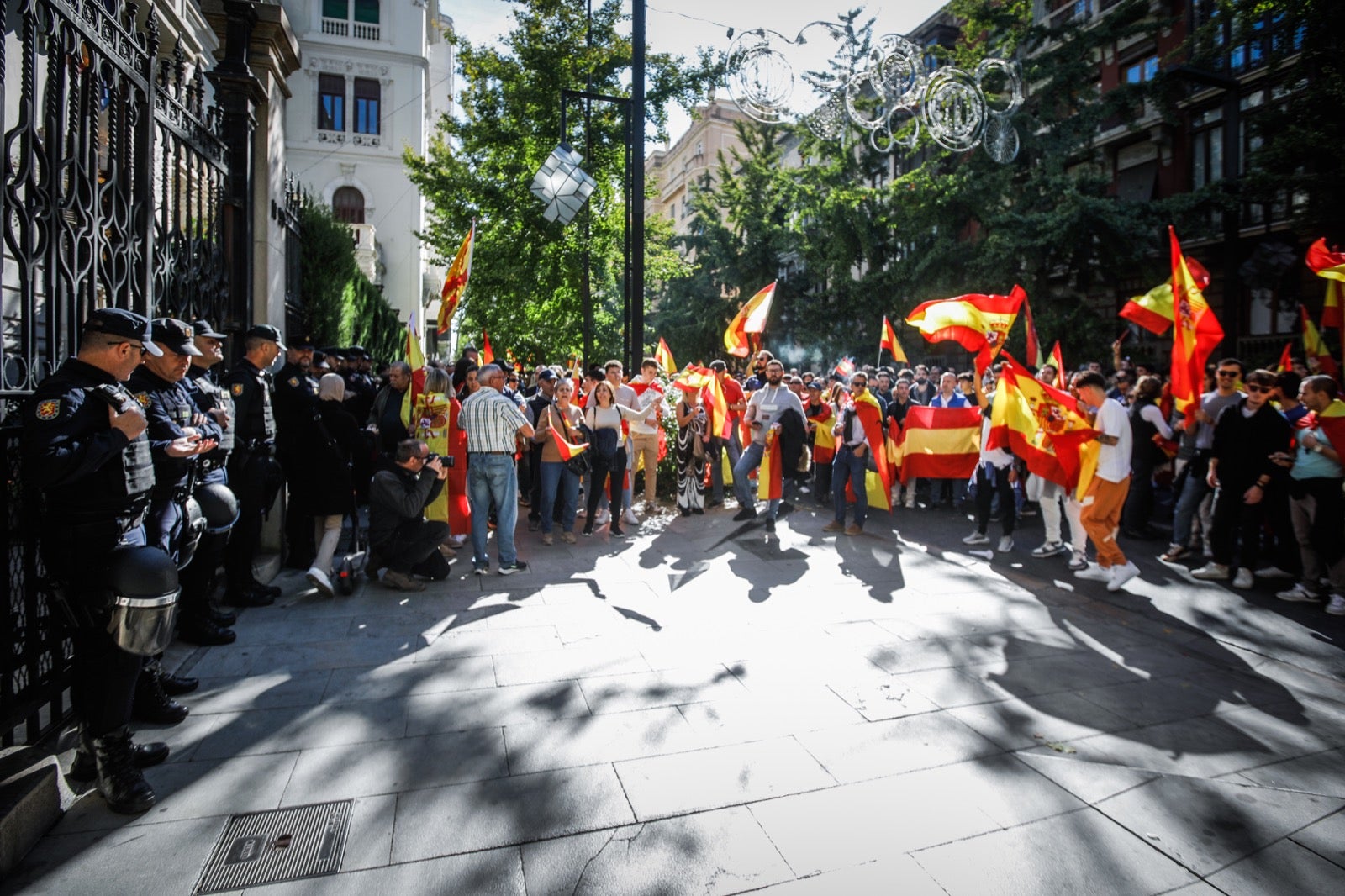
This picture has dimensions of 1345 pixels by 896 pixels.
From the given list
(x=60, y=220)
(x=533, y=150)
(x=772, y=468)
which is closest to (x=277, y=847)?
(x=60, y=220)

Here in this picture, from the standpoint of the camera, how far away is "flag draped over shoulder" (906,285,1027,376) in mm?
9180

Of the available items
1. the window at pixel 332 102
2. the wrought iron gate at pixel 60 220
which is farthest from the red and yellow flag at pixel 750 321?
the window at pixel 332 102

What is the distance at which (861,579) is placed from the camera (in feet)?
23.3

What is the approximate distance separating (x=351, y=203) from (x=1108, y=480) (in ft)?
113

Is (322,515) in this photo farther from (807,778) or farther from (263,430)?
(807,778)

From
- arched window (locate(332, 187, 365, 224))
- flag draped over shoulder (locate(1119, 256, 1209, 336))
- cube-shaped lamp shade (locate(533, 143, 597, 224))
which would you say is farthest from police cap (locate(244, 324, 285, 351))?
arched window (locate(332, 187, 365, 224))

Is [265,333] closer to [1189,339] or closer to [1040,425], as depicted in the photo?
[1040,425]

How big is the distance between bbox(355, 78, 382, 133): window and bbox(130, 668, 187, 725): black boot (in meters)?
35.7

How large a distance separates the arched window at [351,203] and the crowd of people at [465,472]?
27.4 meters

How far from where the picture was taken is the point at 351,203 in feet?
112

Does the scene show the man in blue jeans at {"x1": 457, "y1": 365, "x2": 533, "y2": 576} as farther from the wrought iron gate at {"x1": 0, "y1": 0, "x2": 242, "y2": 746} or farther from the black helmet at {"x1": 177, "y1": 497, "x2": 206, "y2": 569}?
the black helmet at {"x1": 177, "y1": 497, "x2": 206, "y2": 569}

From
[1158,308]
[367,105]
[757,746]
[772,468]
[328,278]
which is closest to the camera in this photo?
[757,746]

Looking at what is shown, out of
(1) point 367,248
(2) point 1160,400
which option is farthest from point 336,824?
(1) point 367,248

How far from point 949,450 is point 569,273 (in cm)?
1022
